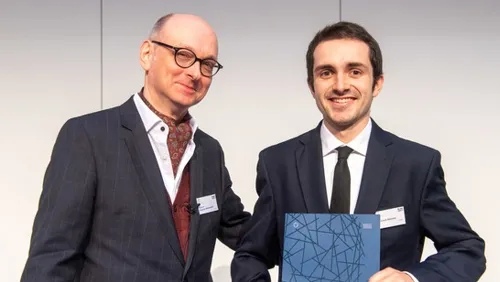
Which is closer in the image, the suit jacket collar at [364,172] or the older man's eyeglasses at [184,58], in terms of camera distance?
the suit jacket collar at [364,172]

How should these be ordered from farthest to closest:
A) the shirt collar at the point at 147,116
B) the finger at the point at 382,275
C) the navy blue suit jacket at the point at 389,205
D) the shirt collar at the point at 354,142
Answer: the shirt collar at the point at 147,116, the shirt collar at the point at 354,142, the navy blue suit jacket at the point at 389,205, the finger at the point at 382,275

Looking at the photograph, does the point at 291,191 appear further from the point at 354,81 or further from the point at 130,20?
the point at 130,20

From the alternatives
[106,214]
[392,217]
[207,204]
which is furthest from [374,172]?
[106,214]

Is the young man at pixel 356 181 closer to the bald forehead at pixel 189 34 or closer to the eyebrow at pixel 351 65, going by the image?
the eyebrow at pixel 351 65

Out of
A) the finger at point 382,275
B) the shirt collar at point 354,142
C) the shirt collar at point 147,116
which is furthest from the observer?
the shirt collar at point 147,116

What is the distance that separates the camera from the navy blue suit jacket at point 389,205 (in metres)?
1.40

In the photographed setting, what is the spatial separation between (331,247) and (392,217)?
0.70 ft

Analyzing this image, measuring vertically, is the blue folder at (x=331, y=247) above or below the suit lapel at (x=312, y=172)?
below

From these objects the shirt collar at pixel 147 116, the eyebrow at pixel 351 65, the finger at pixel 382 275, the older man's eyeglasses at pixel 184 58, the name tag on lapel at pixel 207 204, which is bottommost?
the finger at pixel 382 275

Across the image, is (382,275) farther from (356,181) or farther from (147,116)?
(147,116)

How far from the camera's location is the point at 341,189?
56.7 inches

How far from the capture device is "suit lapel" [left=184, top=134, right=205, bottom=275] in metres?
1.58

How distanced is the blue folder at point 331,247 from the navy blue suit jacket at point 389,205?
10 centimetres

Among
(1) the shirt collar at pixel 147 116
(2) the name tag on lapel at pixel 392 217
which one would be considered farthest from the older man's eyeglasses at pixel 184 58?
(2) the name tag on lapel at pixel 392 217
